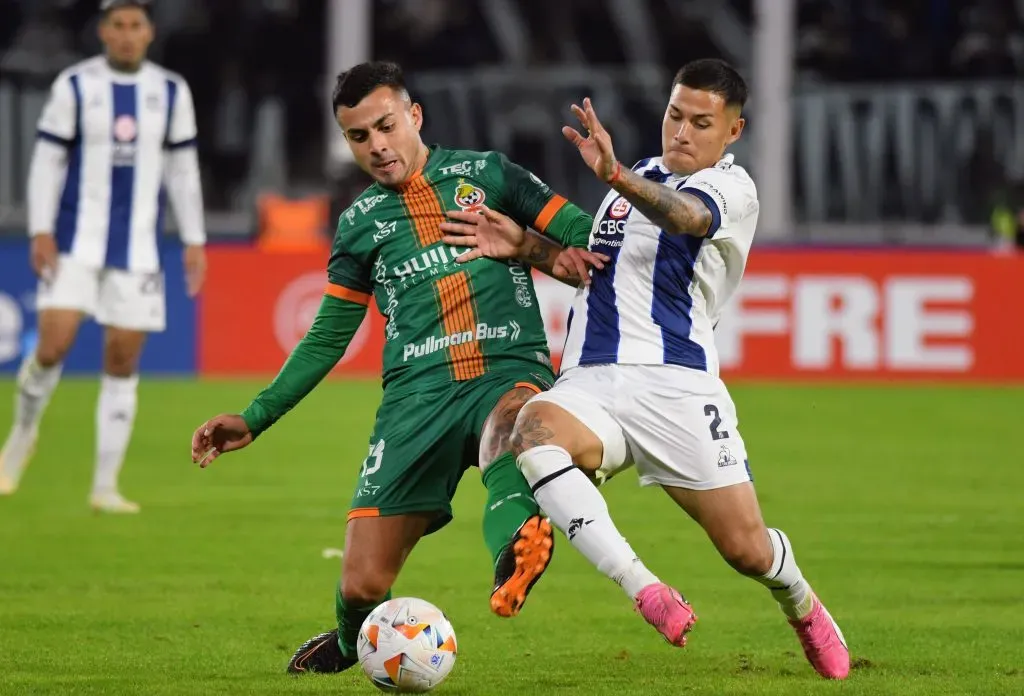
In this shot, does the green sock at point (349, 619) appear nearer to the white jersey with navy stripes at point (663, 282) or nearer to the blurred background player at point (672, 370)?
the blurred background player at point (672, 370)

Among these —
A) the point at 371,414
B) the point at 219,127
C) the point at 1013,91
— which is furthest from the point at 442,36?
the point at 371,414

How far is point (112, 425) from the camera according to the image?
348 inches

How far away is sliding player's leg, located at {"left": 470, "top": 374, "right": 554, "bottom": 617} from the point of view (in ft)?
14.5

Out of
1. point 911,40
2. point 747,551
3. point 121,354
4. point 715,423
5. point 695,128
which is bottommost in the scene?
point 911,40

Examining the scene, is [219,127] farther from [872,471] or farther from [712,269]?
[712,269]

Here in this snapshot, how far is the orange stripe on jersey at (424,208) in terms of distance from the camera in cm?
536

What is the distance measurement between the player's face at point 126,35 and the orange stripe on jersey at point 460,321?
3979 millimetres

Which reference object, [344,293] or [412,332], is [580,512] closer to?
Result: [412,332]

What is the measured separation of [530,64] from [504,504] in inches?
675

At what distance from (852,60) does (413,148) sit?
53.9ft

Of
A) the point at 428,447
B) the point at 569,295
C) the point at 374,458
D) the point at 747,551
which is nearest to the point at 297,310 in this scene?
the point at 569,295

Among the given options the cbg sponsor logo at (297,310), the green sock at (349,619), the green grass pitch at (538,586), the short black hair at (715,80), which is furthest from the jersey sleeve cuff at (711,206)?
the cbg sponsor logo at (297,310)

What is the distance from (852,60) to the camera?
21016mm

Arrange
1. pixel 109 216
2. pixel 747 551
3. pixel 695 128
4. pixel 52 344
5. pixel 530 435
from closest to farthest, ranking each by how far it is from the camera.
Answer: pixel 530 435 < pixel 747 551 < pixel 695 128 < pixel 52 344 < pixel 109 216
